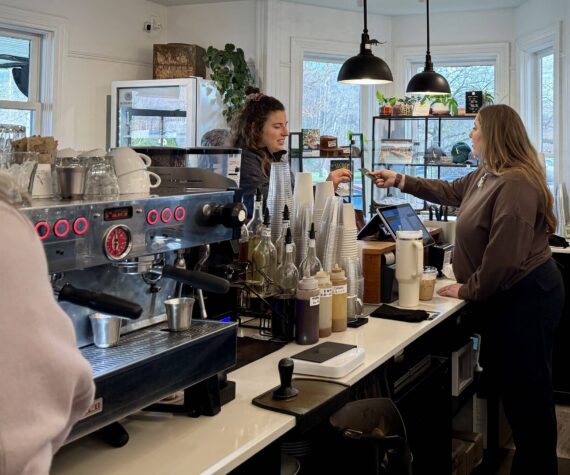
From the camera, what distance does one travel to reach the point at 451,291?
281 cm

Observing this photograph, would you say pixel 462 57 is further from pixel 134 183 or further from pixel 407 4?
pixel 134 183

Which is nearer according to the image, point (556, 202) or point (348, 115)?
point (556, 202)

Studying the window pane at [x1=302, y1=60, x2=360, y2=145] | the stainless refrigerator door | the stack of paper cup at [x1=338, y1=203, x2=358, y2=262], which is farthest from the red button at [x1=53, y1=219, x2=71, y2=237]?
the window pane at [x1=302, y1=60, x2=360, y2=145]

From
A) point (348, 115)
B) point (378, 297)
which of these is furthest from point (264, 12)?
point (378, 297)

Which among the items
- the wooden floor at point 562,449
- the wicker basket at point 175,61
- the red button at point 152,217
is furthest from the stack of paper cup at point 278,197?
the wicker basket at point 175,61

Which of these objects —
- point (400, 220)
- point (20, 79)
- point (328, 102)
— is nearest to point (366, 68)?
point (400, 220)

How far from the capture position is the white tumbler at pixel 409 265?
8.45ft

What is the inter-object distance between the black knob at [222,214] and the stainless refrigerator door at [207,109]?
12.8 feet

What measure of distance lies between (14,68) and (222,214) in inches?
169

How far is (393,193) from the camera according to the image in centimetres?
629

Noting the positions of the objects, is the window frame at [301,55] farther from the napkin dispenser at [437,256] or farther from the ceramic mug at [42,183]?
the ceramic mug at [42,183]

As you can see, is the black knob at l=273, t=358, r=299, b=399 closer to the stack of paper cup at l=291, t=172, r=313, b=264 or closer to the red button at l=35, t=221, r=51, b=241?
the red button at l=35, t=221, r=51, b=241

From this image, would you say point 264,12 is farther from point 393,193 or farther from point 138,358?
point 138,358

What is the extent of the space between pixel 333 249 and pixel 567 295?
245 centimetres
